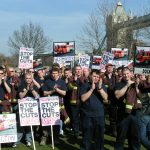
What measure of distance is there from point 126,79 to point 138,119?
99 centimetres

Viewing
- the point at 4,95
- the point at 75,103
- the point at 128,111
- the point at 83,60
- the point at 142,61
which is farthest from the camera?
the point at 83,60

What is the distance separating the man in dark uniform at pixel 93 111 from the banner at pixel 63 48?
26.8ft

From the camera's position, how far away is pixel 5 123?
35.6 feet

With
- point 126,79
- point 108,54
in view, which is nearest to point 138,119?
point 126,79

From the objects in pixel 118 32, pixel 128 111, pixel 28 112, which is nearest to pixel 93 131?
pixel 128 111

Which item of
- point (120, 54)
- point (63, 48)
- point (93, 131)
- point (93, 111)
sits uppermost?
point (63, 48)

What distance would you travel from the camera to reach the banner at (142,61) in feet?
38.4

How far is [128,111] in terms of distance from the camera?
9.54m

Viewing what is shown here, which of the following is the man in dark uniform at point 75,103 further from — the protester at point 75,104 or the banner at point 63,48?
the banner at point 63,48

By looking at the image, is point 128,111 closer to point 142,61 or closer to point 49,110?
point 49,110

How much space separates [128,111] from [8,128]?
3.16 metres

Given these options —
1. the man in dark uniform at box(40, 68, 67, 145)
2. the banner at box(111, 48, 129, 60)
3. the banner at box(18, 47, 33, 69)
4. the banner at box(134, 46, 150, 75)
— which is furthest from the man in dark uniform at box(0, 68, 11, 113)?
the banner at box(111, 48, 129, 60)

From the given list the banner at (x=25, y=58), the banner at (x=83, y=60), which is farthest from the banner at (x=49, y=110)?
the banner at (x=83, y=60)

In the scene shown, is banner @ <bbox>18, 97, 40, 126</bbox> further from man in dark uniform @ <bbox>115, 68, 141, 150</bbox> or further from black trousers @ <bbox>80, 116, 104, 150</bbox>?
man in dark uniform @ <bbox>115, 68, 141, 150</bbox>
